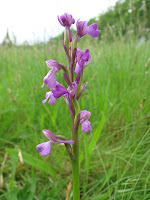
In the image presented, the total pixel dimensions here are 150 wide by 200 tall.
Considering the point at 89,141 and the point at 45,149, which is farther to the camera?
the point at 89,141

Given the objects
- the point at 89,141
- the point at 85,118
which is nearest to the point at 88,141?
the point at 89,141

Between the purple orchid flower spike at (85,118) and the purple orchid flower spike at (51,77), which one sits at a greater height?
the purple orchid flower spike at (51,77)

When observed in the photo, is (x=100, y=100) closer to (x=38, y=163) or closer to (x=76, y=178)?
(x=38, y=163)

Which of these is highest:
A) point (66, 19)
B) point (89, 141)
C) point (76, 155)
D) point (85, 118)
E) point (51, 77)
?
point (66, 19)

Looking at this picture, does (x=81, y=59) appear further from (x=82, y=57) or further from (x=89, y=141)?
(x=89, y=141)

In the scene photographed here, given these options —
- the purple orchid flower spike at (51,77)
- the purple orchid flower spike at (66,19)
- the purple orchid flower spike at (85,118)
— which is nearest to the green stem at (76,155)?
the purple orchid flower spike at (85,118)

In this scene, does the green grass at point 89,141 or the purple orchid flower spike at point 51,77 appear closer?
the purple orchid flower spike at point 51,77

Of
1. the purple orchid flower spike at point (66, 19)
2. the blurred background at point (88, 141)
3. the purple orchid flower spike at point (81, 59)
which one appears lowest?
A: the blurred background at point (88, 141)

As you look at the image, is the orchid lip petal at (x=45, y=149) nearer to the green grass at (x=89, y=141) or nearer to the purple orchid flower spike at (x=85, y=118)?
the purple orchid flower spike at (x=85, y=118)
